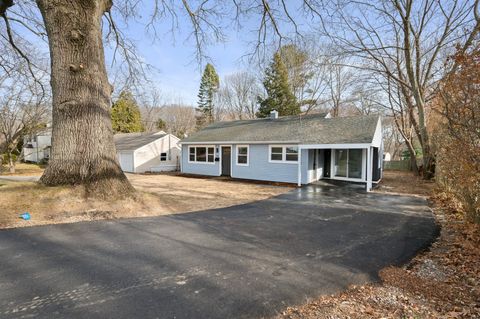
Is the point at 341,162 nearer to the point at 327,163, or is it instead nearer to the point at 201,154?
the point at 327,163

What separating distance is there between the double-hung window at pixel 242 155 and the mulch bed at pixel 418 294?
1140 centimetres

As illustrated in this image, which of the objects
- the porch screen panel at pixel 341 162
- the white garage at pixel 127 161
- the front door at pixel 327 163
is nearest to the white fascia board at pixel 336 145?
the porch screen panel at pixel 341 162

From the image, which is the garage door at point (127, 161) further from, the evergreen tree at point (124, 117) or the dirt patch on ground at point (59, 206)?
the dirt patch on ground at point (59, 206)

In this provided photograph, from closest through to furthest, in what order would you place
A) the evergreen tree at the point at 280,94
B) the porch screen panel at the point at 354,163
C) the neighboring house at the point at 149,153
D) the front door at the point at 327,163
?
the porch screen panel at the point at 354,163 → the front door at the point at 327,163 → the neighboring house at the point at 149,153 → the evergreen tree at the point at 280,94

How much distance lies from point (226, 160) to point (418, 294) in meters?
13.9

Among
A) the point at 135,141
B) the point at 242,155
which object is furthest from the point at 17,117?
the point at 242,155

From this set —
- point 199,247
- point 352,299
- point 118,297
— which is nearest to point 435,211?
point 352,299

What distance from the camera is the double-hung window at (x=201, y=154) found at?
17.1 meters

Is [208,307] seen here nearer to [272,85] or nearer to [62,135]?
[62,135]

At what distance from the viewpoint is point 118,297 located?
108 inches

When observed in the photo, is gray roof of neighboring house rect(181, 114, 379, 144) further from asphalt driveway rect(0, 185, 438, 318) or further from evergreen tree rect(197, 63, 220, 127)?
evergreen tree rect(197, 63, 220, 127)

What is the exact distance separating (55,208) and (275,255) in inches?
204

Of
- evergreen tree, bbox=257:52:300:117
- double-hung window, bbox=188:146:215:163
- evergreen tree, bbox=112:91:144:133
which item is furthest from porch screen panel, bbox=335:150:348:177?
evergreen tree, bbox=112:91:144:133

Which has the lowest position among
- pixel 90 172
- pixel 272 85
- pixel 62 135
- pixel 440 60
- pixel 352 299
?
pixel 352 299
